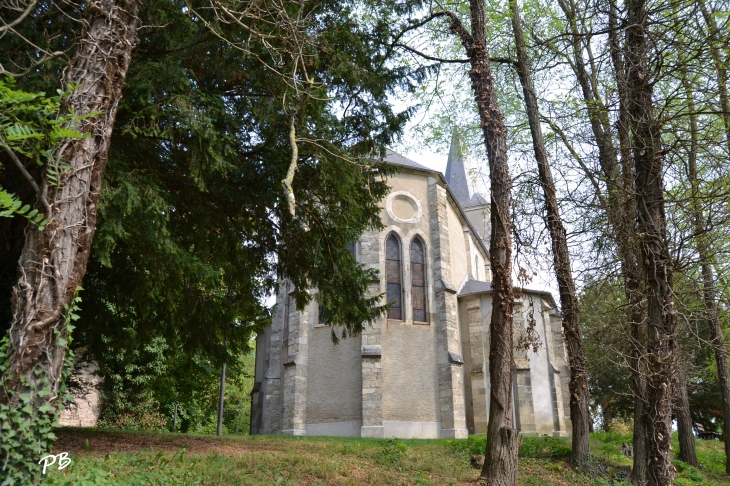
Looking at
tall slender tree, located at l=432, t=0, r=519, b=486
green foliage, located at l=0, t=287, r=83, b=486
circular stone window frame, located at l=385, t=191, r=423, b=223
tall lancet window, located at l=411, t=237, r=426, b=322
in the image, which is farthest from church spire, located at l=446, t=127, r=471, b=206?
green foliage, located at l=0, t=287, r=83, b=486

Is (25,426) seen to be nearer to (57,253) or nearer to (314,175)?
(57,253)

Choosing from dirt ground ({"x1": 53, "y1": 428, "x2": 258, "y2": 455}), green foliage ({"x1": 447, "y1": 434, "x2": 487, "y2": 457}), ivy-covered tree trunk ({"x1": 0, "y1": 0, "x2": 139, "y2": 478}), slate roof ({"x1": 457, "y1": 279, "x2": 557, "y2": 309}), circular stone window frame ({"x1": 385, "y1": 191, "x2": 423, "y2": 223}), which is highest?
circular stone window frame ({"x1": 385, "y1": 191, "x2": 423, "y2": 223})

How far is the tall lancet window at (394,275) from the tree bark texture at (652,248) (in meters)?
12.7

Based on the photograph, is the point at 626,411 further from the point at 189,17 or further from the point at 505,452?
the point at 189,17

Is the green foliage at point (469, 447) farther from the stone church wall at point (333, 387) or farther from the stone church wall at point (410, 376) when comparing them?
the stone church wall at point (333, 387)

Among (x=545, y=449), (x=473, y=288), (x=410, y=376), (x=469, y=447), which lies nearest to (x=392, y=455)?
(x=469, y=447)

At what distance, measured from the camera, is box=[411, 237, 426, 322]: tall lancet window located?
19.0 metres

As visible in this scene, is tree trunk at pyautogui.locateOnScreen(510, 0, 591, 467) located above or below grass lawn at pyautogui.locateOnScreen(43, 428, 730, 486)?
above

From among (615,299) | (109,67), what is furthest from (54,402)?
(615,299)

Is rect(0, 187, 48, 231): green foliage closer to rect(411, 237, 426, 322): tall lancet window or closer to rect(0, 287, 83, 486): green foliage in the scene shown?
rect(0, 287, 83, 486): green foliage

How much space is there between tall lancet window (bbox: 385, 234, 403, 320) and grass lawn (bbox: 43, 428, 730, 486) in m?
6.50

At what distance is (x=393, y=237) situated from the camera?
19609 millimetres

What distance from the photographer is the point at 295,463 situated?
813 cm

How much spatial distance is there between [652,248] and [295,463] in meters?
5.46
